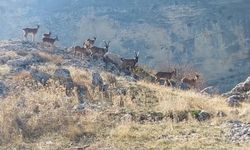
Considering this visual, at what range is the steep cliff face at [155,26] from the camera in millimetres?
152625

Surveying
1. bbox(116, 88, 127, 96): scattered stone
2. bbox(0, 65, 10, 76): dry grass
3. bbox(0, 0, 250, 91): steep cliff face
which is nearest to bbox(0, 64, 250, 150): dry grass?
bbox(116, 88, 127, 96): scattered stone

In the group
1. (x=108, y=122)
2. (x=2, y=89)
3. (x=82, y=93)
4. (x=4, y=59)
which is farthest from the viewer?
(x=4, y=59)

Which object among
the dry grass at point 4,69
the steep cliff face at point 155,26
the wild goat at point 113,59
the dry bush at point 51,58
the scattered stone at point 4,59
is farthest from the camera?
the steep cliff face at point 155,26

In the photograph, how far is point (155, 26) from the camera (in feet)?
535

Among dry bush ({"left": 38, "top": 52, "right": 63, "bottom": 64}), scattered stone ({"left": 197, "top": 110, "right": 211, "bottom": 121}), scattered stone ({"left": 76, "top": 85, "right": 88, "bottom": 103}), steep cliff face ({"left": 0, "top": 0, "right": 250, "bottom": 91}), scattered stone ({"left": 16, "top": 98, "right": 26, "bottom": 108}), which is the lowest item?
steep cliff face ({"left": 0, "top": 0, "right": 250, "bottom": 91})

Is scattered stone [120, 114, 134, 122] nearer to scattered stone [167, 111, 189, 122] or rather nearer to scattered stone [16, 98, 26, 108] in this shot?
scattered stone [167, 111, 189, 122]

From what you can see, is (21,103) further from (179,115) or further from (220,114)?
(220,114)

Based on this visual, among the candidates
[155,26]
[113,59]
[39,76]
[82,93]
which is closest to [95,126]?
[82,93]

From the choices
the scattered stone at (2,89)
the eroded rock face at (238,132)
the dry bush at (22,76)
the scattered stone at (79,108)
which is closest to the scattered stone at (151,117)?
the scattered stone at (79,108)

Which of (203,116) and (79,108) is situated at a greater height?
(79,108)

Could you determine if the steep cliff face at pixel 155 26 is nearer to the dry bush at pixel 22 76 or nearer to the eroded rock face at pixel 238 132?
the dry bush at pixel 22 76

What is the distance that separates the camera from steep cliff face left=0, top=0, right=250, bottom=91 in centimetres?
15262

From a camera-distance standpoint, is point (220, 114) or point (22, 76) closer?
point (220, 114)

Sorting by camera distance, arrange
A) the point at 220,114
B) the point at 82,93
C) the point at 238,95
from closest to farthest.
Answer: the point at 220,114
the point at 82,93
the point at 238,95
